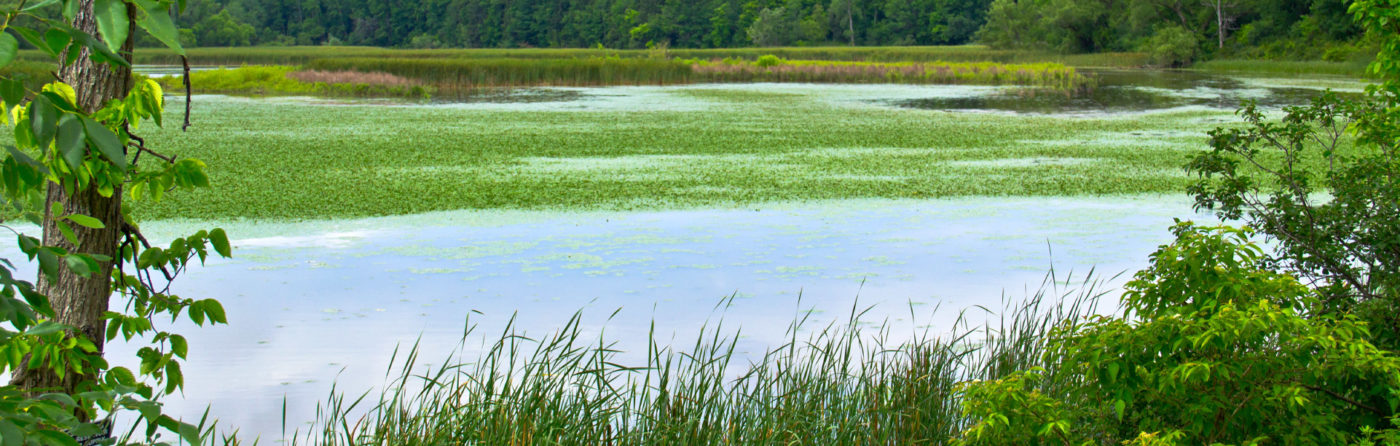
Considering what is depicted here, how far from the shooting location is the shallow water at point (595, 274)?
4363 millimetres

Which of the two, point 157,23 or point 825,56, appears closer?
point 157,23

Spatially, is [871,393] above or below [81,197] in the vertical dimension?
below

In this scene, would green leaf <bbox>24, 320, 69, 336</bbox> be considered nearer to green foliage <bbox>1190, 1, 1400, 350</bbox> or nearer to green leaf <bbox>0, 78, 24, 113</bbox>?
green leaf <bbox>0, 78, 24, 113</bbox>

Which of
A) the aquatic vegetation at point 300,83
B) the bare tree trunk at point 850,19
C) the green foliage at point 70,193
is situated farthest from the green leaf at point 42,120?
the bare tree trunk at point 850,19

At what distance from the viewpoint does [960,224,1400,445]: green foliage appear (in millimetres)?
1975

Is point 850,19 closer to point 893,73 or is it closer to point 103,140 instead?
point 893,73

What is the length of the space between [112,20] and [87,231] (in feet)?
4.02

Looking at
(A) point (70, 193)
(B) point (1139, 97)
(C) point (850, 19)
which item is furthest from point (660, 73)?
(C) point (850, 19)

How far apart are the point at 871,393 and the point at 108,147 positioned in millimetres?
2523

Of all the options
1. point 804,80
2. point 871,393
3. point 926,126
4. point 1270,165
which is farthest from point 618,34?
point 871,393

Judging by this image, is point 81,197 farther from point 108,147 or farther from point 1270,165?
point 1270,165

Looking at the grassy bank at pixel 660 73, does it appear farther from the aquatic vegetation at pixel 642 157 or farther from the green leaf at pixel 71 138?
the green leaf at pixel 71 138

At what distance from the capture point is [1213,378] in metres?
2.16

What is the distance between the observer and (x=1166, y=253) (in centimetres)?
235
